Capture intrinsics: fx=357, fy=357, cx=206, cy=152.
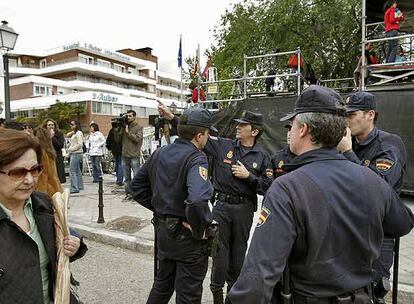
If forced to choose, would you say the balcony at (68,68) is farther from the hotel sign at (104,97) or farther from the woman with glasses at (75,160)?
the woman with glasses at (75,160)

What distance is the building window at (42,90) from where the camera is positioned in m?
51.7

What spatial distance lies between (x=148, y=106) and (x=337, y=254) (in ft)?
188

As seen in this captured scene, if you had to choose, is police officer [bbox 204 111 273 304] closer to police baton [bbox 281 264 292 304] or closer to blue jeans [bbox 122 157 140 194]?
police baton [bbox 281 264 292 304]

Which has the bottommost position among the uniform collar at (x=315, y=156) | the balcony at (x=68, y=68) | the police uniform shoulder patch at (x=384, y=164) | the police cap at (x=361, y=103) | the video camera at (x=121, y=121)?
the police uniform shoulder patch at (x=384, y=164)

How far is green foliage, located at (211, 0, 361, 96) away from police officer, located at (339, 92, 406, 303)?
50.0 ft

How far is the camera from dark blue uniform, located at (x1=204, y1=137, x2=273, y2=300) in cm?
366

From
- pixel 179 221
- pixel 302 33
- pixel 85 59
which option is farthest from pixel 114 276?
pixel 85 59

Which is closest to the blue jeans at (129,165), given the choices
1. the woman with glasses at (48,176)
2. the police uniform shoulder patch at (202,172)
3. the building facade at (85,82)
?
the woman with glasses at (48,176)

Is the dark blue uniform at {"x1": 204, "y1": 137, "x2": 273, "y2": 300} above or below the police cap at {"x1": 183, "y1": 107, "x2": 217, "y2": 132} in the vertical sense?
below

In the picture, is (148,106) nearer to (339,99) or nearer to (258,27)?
(258,27)

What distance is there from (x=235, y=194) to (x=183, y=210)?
3.45 ft

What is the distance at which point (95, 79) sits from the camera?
196 feet

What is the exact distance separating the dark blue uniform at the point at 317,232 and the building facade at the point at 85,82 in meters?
43.0

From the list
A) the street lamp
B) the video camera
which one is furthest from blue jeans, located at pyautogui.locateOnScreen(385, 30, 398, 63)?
the street lamp
